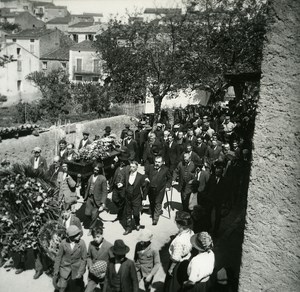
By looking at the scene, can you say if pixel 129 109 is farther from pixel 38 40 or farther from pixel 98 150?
pixel 38 40

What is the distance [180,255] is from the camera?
5.70 metres

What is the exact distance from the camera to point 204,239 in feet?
16.4

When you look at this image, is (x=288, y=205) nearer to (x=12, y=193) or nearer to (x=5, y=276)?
(x=12, y=193)

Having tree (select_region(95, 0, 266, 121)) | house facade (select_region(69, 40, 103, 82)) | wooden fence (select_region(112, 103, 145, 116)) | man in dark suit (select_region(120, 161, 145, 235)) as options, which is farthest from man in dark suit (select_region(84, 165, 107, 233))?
house facade (select_region(69, 40, 103, 82))

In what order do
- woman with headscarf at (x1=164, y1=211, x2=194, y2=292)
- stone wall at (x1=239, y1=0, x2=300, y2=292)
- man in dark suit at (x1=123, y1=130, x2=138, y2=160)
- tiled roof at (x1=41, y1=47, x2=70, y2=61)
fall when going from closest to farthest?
stone wall at (x1=239, y1=0, x2=300, y2=292), woman with headscarf at (x1=164, y1=211, x2=194, y2=292), man in dark suit at (x1=123, y1=130, x2=138, y2=160), tiled roof at (x1=41, y1=47, x2=70, y2=61)

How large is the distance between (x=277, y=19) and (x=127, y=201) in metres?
6.23

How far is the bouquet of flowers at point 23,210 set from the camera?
6723 millimetres

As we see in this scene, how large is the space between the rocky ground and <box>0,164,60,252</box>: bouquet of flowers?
681 mm

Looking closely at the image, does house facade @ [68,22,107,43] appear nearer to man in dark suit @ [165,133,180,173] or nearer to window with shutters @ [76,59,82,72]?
window with shutters @ [76,59,82,72]

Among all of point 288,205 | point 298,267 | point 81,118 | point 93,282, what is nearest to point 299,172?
point 288,205

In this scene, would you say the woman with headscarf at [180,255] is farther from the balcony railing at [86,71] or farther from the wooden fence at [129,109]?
the balcony railing at [86,71]

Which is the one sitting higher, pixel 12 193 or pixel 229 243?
pixel 12 193

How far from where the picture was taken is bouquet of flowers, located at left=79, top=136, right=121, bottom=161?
9.88 m

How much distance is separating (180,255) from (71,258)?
67.4 inches
